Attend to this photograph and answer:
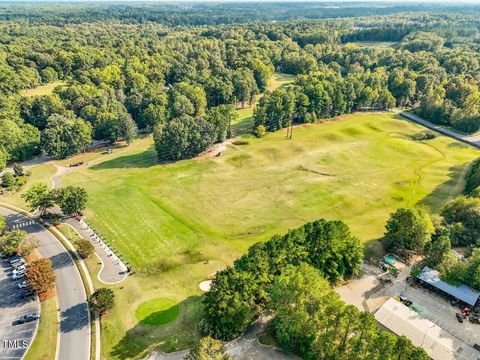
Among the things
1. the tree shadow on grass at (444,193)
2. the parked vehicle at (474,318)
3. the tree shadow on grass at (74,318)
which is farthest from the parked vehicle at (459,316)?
the tree shadow on grass at (74,318)

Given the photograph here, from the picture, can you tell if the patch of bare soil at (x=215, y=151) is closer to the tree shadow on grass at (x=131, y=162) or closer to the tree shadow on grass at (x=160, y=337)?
the tree shadow on grass at (x=131, y=162)

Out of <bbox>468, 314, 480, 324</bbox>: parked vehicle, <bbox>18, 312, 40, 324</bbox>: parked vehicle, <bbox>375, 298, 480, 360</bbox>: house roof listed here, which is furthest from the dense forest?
<bbox>468, 314, 480, 324</bbox>: parked vehicle

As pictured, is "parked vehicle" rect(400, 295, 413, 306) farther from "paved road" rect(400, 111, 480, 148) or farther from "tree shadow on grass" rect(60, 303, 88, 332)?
"paved road" rect(400, 111, 480, 148)

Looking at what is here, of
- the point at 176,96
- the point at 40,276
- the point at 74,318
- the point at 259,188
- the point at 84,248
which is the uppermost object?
the point at 176,96

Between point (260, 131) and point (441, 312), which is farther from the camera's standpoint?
point (260, 131)

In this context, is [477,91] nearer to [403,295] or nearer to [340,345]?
[403,295]

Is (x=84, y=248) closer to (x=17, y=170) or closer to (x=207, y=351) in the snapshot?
(x=207, y=351)

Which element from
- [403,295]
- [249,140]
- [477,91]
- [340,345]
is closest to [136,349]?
[340,345]

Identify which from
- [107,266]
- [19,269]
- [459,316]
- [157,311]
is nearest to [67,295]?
[107,266]
